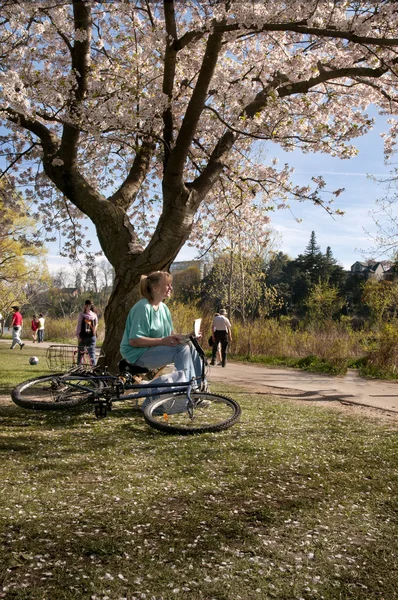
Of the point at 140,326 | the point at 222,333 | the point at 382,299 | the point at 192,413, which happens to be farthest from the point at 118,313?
the point at 382,299

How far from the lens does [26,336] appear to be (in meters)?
38.2

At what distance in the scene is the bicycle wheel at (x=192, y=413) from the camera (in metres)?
4.65

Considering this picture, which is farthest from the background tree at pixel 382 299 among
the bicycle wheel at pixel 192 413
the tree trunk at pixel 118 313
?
the bicycle wheel at pixel 192 413

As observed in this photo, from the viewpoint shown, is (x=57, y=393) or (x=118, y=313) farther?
(x=118, y=313)

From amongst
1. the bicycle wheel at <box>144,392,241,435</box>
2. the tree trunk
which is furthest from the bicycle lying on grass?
the tree trunk

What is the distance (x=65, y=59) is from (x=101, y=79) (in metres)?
1.50

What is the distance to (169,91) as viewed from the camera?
754 cm

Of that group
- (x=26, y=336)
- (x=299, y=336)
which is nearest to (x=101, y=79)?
(x=299, y=336)

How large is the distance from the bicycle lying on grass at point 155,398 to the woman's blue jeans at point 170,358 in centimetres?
9

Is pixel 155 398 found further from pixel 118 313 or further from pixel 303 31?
pixel 303 31

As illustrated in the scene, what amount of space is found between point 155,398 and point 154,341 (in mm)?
582

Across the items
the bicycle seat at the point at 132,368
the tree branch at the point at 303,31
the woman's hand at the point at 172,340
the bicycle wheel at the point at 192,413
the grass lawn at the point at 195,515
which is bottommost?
the grass lawn at the point at 195,515

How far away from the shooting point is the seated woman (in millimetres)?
5086

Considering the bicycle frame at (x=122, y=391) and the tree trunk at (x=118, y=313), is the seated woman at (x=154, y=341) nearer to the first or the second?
the bicycle frame at (x=122, y=391)
